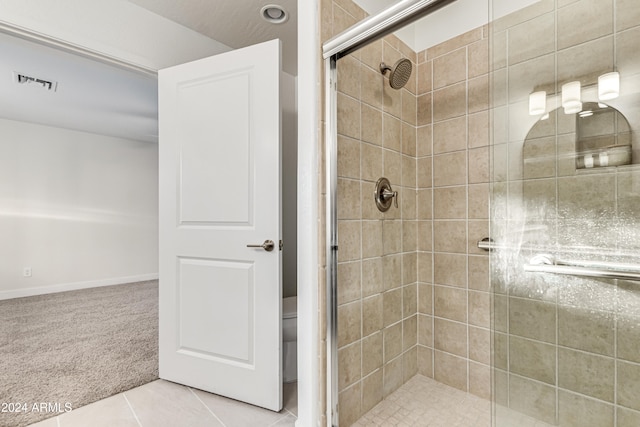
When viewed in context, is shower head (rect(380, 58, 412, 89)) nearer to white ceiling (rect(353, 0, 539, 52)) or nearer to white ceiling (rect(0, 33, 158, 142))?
white ceiling (rect(353, 0, 539, 52))

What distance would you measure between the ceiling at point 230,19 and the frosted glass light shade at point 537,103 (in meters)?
1.50

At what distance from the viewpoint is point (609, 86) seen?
3.75 feet

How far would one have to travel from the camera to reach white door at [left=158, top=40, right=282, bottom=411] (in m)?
1.70

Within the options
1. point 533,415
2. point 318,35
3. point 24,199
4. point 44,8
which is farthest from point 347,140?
point 24,199

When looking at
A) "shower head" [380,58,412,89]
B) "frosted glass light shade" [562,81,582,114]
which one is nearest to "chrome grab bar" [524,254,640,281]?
"frosted glass light shade" [562,81,582,114]

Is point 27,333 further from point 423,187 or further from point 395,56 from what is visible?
point 395,56

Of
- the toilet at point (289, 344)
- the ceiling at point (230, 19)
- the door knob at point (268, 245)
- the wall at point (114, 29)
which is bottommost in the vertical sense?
the toilet at point (289, 344)

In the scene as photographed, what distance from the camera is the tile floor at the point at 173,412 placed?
157cm

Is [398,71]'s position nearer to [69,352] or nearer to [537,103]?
[537,103]

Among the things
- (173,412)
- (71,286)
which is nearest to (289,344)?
(173,412)

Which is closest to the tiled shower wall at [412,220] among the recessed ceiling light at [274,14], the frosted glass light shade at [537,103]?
the frosted glass light shade at [537,103]

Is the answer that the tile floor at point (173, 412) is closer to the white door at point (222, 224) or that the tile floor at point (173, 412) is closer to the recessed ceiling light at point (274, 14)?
the white door at point (222, 224)

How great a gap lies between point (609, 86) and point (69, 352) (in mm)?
3515

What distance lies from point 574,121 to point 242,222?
1.54 m
